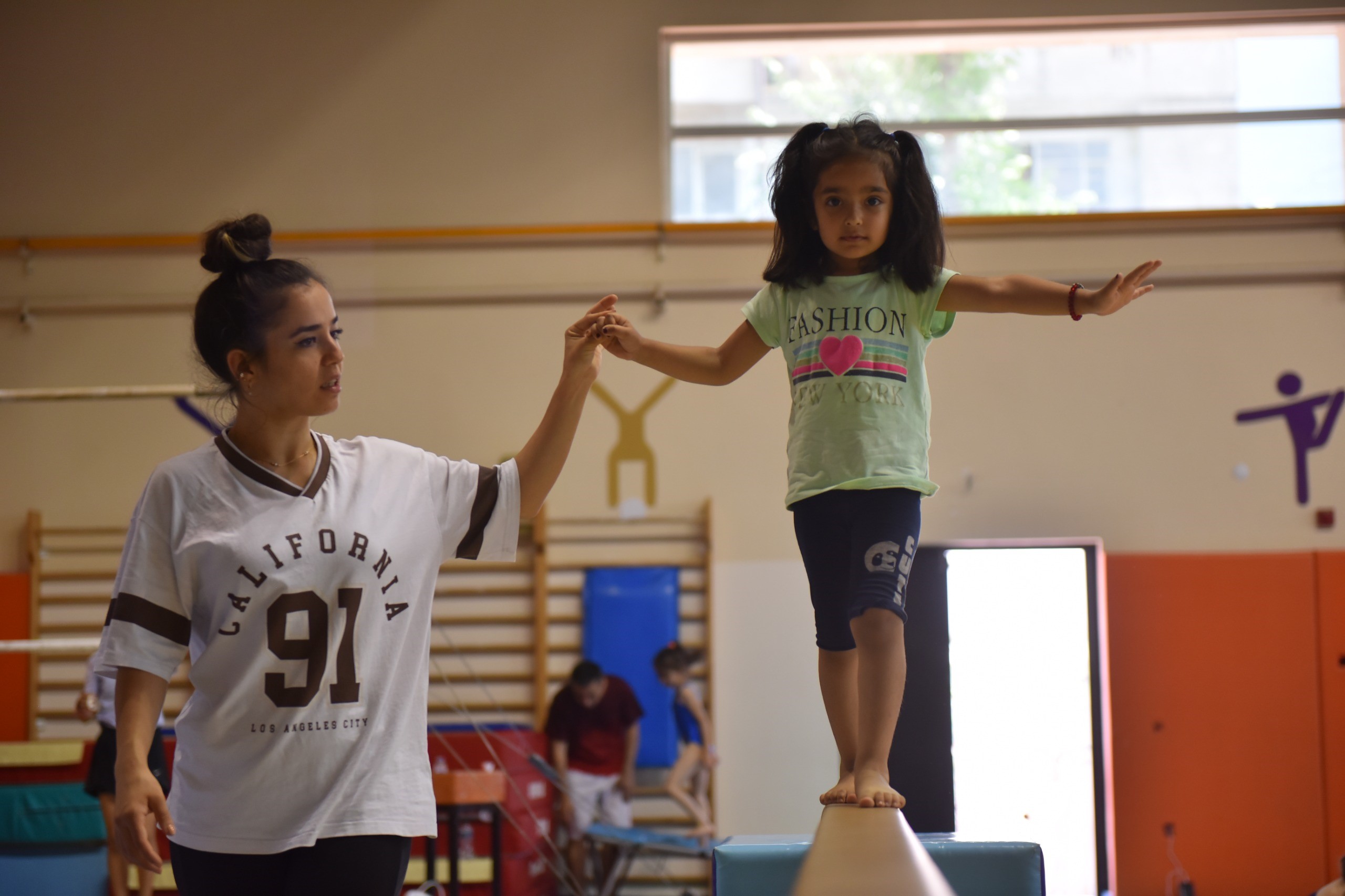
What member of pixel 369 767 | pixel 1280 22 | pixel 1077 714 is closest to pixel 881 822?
pixel 369 767

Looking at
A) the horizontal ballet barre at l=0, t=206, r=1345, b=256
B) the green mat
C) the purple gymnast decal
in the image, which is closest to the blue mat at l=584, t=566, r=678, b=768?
the horizontal ballet barre at l=0, t=206, r=1345, b=256

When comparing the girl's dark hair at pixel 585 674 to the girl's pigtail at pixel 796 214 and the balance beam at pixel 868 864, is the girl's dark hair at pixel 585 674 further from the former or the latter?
the balance beam at pixel 868 864

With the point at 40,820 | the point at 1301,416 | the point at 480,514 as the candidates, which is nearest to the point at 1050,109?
the point at 1301,416

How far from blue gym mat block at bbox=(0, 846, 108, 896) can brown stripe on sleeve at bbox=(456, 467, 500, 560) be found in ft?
12.4

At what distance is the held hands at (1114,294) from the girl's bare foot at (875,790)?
77 centimetres

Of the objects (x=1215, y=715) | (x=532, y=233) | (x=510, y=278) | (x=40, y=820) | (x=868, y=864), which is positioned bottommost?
(x=40, y=820)

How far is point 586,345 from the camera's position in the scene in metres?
1.61

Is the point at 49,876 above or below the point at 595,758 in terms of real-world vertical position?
below

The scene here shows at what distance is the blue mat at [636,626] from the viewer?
182 inches

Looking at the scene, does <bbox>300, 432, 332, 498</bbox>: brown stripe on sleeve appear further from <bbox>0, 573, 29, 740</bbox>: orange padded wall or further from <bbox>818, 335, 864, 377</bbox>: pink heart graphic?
<bbox>0, 573, 29, 740</bbox>: orange padded wall

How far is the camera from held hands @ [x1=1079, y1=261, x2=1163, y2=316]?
5.20 feet

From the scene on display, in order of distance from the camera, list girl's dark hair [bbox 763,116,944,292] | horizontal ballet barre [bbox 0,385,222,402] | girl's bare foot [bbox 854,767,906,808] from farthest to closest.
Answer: horizontal ballet barre [bbox 0,385,222,402] → girl's dark hair [bbox 763,116,944,292] → girl's bare foot [bbox 854,767,906,808]

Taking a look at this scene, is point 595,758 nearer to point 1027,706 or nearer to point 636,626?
point 636,626

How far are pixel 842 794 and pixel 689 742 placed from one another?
318cm
